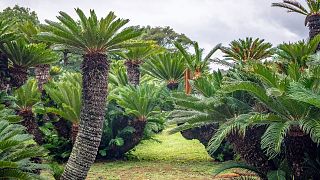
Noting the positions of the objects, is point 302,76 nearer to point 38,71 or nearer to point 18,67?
point 18,67

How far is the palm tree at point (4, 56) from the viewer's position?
35.6 ft

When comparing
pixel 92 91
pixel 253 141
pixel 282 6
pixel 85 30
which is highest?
pixel 282 6

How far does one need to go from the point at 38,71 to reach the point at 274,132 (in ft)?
33.1

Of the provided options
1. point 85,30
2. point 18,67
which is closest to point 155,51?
point 18,67

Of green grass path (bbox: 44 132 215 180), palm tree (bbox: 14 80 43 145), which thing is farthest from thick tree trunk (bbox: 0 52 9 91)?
green grass path (bbox: 44 132 215 180)

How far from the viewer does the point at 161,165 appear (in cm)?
1410

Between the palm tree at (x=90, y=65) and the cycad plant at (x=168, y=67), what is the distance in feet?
23.9

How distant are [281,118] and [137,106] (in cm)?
704

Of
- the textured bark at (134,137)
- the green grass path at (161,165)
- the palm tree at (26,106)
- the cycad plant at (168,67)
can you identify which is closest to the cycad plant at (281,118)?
the green grass path at (161,165)

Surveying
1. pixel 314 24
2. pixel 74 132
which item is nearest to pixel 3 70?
pixel 74 132

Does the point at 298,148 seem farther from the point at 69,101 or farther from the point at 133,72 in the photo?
the point at 133,72

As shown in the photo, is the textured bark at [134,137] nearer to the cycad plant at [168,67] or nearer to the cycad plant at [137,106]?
the cycad plant at [137,106]

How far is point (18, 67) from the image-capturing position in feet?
39.5

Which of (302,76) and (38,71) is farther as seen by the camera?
(38,71)
